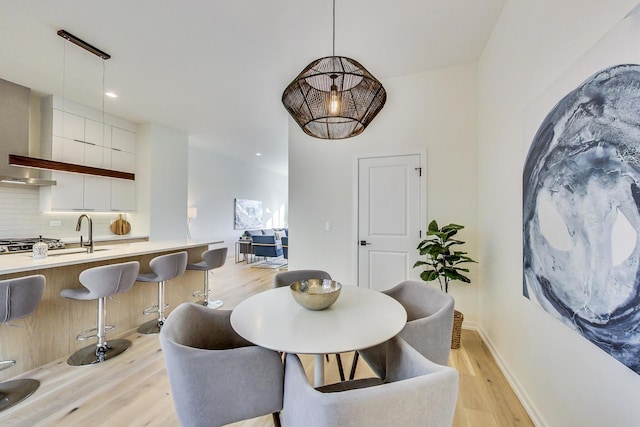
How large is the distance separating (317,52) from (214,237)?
5784 millimetres

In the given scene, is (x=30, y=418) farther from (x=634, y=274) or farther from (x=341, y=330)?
(x=634, y=274)

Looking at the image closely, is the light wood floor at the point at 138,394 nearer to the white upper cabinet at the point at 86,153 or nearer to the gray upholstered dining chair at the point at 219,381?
the gray upholstered dining chair at the point at 219,381

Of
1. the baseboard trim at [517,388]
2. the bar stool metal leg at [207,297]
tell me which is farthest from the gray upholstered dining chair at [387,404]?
the bar stool metal leg at [207,297]

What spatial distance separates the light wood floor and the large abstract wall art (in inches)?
33.1

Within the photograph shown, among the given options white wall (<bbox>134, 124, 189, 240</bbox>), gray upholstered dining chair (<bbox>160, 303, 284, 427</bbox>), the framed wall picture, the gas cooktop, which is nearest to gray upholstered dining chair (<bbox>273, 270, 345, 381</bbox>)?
gray upholstered dining chair (<bbox>160, 303, 284, 427</bbox>)

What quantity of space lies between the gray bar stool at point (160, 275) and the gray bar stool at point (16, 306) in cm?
92

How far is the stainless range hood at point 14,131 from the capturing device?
3.34 metres

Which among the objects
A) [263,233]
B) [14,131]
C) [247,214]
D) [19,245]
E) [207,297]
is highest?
[14,131]

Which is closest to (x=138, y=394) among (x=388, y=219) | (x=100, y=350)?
(x=100, y=350)

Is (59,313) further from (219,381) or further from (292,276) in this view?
(219,381)

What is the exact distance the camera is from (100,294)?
2279mm

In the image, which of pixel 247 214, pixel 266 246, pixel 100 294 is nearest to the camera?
pixel 100 294

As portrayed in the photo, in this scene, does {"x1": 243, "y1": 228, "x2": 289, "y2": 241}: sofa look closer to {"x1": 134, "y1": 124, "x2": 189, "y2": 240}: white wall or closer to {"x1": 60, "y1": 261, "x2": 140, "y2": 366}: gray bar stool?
{"x1": 134, "y1": 124, "x2": 189, "y2": 240}: white wall

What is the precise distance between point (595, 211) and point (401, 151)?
7.32 feet
